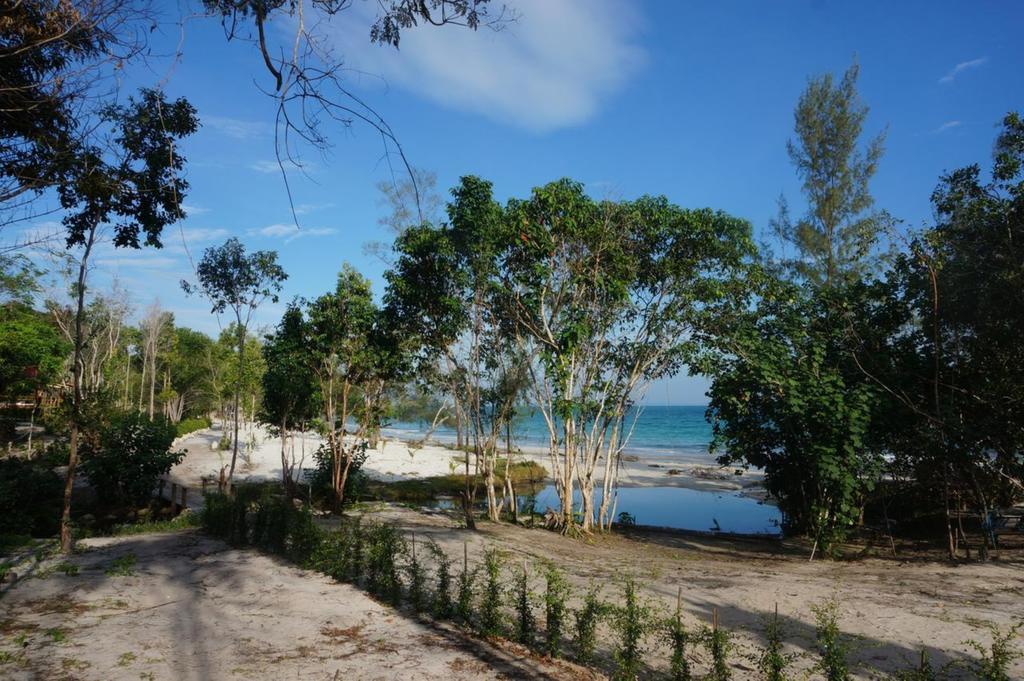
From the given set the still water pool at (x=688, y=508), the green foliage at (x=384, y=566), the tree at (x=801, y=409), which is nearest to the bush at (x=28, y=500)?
the green foliage at (x=384, y=566)

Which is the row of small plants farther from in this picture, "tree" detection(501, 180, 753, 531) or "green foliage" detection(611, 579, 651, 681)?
"tree" detection(501, 180, 753, 531)

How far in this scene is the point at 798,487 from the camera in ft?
45.1

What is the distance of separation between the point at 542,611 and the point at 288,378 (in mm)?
11213

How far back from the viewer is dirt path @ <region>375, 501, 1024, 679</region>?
6.22 metres

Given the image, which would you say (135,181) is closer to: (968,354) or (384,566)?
(384,566)

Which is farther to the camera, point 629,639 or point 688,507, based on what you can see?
point 688,507

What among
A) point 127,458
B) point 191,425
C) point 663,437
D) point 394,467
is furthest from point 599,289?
point 663,437

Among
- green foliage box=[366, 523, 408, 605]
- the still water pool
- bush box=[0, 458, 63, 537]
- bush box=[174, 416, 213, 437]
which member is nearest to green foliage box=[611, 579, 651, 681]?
green foliage box=[366, 523, 408, 605]

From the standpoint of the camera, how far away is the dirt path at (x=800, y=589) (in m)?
6.22

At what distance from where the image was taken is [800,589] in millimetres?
8398

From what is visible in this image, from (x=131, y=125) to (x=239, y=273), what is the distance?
33.5 ft

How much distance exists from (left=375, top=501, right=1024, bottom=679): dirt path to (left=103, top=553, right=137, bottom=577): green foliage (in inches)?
179

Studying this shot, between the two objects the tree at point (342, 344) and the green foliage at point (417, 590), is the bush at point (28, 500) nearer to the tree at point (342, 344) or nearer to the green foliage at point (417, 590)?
the tree at point (342, 344)

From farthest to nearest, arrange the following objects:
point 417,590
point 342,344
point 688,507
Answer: point 688,507 < point 342,344 < point 417,590
